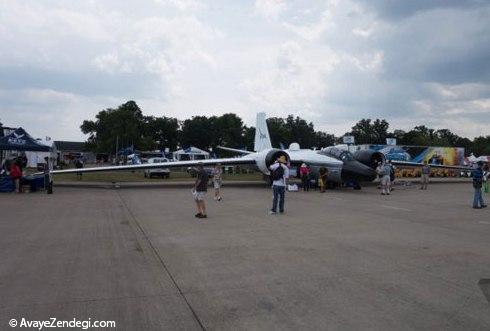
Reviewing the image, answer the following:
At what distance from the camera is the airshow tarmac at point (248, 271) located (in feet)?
15.3

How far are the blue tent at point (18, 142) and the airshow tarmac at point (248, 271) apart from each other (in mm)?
10789

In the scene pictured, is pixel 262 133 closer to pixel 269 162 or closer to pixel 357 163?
pixel 269 162

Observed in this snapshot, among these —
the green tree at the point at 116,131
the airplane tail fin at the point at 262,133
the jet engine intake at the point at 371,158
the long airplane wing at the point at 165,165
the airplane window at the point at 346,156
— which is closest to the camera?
the airplane window at the point at 346,156

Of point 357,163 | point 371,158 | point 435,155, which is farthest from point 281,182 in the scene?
point 435,155

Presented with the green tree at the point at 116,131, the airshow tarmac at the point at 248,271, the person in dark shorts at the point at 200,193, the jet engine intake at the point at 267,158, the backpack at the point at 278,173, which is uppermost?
the green tree at the point at 116,131

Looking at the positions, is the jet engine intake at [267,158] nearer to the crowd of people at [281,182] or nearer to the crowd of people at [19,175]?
the crowd of people at [281,182]

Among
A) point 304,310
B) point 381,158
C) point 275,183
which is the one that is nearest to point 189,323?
point 304,310

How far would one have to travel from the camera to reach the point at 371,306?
4926 millimetres

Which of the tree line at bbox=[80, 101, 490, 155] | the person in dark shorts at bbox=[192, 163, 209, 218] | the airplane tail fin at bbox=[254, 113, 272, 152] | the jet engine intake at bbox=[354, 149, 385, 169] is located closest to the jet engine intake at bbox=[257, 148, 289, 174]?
the jet engine intake at bbox=[354, 149, 385, 169]

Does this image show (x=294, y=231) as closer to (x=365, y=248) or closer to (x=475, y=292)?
(x=365, y=248)

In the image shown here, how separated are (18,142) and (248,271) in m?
19.0

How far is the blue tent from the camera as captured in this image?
21.5 m

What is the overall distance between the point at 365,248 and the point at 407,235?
1.85m

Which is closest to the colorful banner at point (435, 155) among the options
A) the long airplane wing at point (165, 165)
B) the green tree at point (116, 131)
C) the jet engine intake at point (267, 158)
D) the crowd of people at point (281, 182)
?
the jet engine intake at point (267, 158)
